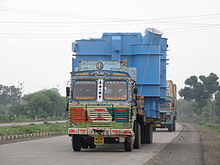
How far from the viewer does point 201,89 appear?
112688mm

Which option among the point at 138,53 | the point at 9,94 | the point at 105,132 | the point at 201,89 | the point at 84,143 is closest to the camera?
the point at 105,132

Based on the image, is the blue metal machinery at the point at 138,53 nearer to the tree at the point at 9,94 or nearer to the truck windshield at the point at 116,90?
the truck windshield at the point at 116,90

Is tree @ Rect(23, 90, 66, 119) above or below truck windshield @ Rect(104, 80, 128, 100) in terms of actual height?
above

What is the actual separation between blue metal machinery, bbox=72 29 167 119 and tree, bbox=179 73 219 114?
9301 centimetres

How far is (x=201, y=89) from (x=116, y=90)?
97.9 metres

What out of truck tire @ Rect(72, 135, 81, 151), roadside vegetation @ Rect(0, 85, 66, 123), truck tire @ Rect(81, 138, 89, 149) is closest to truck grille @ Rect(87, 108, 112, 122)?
truck tire @ Rect(72, 135, 81, 151)

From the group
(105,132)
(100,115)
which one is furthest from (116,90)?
(105,132)

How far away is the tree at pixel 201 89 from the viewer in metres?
112

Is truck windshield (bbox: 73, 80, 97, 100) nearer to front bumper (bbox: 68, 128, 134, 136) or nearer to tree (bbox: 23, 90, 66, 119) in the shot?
front bumper (bbox: 68, 128, 134, 136)

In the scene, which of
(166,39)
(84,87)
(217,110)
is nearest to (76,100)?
(84,87)

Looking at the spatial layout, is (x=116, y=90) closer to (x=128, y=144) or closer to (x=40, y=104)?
(x=128, y=144)

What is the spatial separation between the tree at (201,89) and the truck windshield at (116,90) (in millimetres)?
96834

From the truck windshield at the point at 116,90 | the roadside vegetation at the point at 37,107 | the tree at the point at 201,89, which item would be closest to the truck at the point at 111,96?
the truck windshield at the point at 116,90

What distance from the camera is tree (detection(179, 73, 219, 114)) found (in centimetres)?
11169
